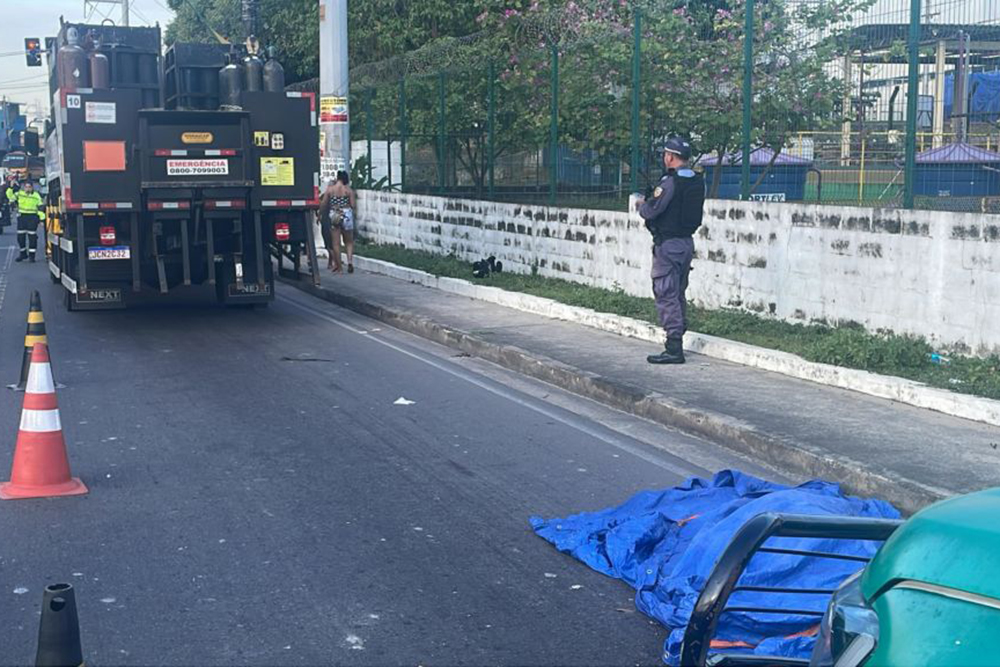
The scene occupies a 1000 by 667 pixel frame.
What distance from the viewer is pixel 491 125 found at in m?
19.0

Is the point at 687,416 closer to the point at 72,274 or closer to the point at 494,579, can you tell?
the point at 494,579

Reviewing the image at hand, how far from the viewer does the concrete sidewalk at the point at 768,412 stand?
23.4 feet

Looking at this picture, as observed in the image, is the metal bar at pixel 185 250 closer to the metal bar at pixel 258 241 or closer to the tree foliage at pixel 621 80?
the metal bar at pixel 258 241

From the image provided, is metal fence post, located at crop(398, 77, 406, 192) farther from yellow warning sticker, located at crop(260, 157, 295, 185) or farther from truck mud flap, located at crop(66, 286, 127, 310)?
truck mud flap, located at crop(66, 286, 127, 310)

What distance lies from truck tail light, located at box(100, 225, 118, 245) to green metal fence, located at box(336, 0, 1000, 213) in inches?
240

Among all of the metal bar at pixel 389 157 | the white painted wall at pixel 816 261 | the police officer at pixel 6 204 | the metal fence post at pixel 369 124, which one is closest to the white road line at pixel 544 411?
the white painted wall at pixel 816 261

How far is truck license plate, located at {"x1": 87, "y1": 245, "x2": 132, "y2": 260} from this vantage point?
45.7ft

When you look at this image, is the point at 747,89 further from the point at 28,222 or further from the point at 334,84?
the point at 28,222

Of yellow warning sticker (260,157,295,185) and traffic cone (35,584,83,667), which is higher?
yellow warning sticker (260,157,295,185)

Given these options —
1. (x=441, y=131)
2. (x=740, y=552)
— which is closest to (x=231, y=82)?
(x=441, y=131)

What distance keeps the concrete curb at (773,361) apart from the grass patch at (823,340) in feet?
0.64

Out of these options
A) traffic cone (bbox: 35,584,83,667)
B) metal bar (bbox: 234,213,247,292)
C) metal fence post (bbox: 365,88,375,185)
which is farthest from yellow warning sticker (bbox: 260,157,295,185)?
traffic cone (bbox: 35,584,83,667)

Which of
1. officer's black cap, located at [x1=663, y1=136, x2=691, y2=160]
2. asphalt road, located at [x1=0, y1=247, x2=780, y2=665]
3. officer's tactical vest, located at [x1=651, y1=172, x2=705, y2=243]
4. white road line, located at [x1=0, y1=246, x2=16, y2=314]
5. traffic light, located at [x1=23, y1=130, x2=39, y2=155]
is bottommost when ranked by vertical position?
white road line, located at [x1=0, y1=246, x2=16, y2=314]

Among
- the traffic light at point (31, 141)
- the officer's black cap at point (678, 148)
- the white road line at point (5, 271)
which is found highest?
the traffic light at point (31, 141)
